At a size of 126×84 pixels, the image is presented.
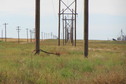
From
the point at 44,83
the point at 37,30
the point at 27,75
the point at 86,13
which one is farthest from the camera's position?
the point at 37,30

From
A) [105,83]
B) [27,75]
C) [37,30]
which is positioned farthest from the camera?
[37,30]

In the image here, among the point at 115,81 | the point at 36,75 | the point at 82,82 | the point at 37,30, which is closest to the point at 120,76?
the point at 115,81

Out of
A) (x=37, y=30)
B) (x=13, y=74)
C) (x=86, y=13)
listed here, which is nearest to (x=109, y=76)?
(x=13, y=74)

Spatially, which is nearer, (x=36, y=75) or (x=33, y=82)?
(x=33, y=82)

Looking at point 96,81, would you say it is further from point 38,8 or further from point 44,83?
point 38,8

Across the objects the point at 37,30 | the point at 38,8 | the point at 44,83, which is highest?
the point at 38,8

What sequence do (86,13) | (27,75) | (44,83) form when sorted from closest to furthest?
(44,83), (27,75), (86,13)

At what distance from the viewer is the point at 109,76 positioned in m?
6.71

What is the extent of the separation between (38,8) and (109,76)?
13.4 meters

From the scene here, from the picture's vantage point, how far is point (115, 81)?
21.4 feet

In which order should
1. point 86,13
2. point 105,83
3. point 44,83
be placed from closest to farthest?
point 105,83, point 44,83, point 86,13

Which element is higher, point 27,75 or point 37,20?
point 37,20

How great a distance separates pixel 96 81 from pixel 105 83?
0.22 meters

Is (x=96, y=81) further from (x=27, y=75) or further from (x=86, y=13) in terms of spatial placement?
(x=86, y=13)
